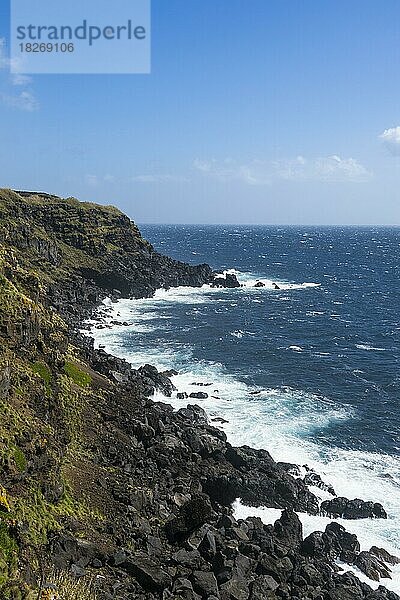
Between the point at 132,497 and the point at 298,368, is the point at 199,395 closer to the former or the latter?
the point at 298,368

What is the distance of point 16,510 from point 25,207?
107 metres

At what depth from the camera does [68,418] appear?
41344 mm

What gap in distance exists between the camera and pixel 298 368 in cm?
7131

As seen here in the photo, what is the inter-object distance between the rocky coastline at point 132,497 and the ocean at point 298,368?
2598 millimetres

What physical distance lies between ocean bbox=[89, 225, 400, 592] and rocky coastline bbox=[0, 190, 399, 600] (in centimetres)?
260

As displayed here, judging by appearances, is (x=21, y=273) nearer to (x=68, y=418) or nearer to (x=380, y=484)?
(x=68, y=418)

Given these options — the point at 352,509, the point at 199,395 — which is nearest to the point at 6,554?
the point at 352,509

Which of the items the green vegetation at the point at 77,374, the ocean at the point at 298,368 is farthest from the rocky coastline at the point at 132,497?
the ocean at the point at 298,368

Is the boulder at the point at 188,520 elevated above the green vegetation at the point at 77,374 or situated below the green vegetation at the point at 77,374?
below

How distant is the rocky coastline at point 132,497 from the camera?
86.1 feet

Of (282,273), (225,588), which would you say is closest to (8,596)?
(225,588)

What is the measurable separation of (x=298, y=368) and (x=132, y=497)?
41.0m

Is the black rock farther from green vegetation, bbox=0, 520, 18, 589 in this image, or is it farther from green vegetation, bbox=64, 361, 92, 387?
green vegetation, bbox=0, 520, 18, 589

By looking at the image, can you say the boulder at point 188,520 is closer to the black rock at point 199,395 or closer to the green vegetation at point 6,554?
the green vegetation at point 6,554
